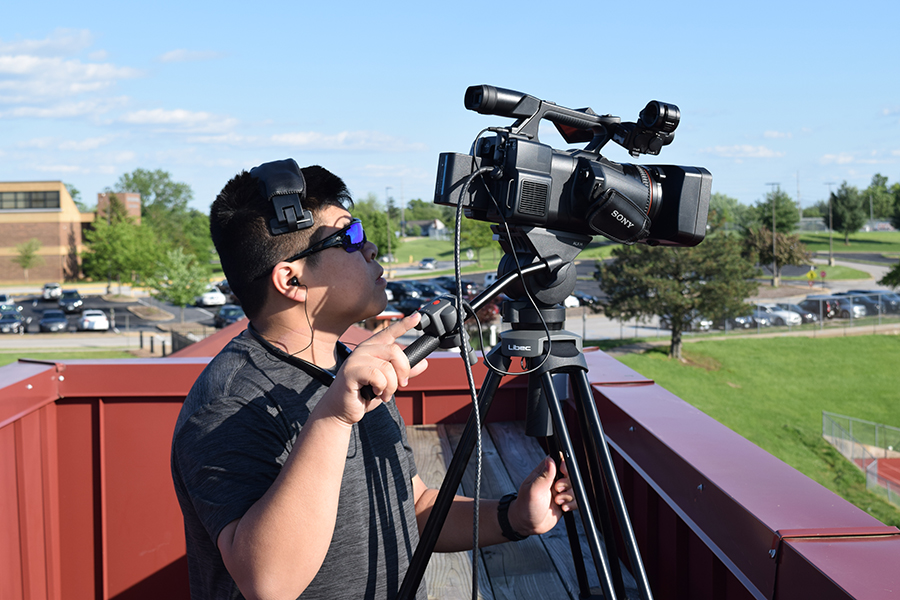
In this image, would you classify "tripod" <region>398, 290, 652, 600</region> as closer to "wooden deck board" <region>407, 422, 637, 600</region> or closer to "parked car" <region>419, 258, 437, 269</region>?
"wooden deck board" <region>407, 422, 637, 600</region>

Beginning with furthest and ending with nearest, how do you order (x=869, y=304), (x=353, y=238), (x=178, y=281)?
(x=869, y=304), (x=178, y=281), (x=353, y=238)

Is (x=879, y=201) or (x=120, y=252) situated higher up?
(x=879, y=201)

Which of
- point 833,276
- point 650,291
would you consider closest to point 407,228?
point 833,276

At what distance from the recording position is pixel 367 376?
3.84 ft

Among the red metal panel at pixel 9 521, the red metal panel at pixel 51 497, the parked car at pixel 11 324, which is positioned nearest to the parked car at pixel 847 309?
the red metal panel at pixel 51 497

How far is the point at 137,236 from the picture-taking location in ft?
169

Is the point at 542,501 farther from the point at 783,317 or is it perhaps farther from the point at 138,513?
the point at 783,317

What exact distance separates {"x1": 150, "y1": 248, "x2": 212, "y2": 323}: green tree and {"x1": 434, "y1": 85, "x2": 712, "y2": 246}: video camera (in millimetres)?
35673

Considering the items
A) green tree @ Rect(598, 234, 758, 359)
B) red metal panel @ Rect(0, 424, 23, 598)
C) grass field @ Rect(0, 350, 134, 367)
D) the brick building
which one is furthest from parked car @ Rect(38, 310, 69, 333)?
red metal panel @ Rect(0, 424, 23, 598)

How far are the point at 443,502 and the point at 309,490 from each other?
611mm

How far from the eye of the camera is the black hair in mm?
1622

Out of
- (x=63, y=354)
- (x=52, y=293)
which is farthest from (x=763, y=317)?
(x=52, y=293)

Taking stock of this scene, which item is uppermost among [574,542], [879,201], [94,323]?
[879,201]

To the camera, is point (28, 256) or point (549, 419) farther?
point (28, 256)
